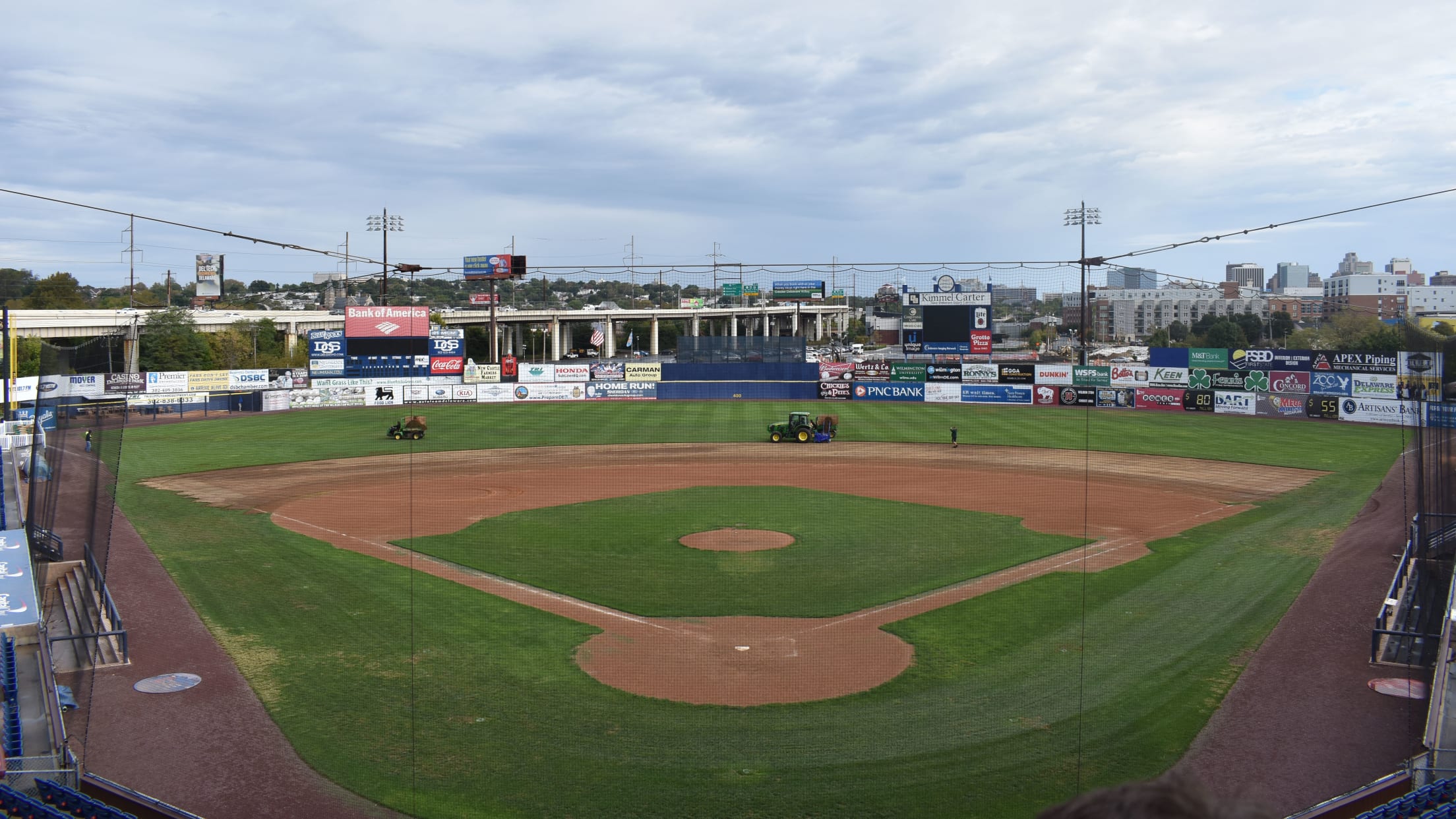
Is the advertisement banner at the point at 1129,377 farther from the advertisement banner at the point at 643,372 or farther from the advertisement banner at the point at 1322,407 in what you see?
the advertisement banner at the point at 643,372

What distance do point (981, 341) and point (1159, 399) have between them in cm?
Result: 953

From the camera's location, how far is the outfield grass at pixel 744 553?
15.9 m

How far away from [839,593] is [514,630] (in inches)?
213

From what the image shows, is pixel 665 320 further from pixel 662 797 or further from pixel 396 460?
pixel 662 797

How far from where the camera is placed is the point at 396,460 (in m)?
32.7

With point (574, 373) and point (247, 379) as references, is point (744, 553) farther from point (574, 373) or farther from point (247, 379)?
point (247, 379)

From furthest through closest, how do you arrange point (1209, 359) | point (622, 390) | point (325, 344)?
point (622, 390) < point (325, 344) < point (1209, 359)

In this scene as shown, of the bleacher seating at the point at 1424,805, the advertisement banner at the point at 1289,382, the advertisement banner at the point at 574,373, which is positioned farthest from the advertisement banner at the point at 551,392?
the bleacher seating at the point at 1424,805

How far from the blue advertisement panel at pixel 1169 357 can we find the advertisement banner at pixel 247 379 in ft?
160

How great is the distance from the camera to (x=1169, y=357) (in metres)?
50.1

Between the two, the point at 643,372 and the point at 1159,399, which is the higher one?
the point at 643,372

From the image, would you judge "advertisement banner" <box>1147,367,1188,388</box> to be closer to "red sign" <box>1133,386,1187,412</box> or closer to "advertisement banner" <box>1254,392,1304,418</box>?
"red sign" <box>1133,386,1187,412</box>

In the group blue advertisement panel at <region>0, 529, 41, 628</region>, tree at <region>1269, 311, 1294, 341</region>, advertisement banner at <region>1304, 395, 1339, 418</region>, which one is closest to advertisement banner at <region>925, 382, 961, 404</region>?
advertisement banner at <region>1304, 395, 1339, 418</region>

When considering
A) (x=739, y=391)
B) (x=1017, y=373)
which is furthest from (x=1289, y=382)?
(x=739, y=391)
